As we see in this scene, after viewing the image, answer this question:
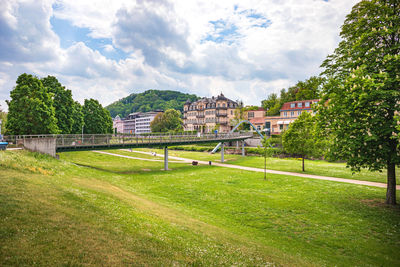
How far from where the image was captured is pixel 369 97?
16.2 m

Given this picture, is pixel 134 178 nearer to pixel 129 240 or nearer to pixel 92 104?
pixel 129 240

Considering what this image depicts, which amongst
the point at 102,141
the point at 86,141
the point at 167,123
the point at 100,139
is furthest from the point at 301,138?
the point at 167,123

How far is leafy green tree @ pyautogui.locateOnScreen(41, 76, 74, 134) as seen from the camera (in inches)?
1984

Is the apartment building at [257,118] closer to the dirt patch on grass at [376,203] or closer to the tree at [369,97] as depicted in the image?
the dirt patch on grass at [376,203]

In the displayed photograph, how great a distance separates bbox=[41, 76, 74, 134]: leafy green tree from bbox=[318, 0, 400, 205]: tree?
165 feet

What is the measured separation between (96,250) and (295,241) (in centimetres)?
1216

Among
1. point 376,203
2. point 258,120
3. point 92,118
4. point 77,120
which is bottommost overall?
point 376,203

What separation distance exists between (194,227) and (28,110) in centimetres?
3889

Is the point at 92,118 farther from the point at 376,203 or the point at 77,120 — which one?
the point at 376,203

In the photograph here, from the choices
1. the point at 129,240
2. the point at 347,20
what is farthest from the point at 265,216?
the point at 347,20

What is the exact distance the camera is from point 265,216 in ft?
63.0

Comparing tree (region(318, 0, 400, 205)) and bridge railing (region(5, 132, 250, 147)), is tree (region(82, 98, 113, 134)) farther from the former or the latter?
tree (region(318, 0, 400, 205))

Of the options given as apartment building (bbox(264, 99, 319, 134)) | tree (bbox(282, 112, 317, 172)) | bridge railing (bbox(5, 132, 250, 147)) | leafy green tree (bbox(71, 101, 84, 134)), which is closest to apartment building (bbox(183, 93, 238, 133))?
apartment building (bbox(264, 99, 319, 134))

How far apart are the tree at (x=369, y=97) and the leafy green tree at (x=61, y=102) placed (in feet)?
165
